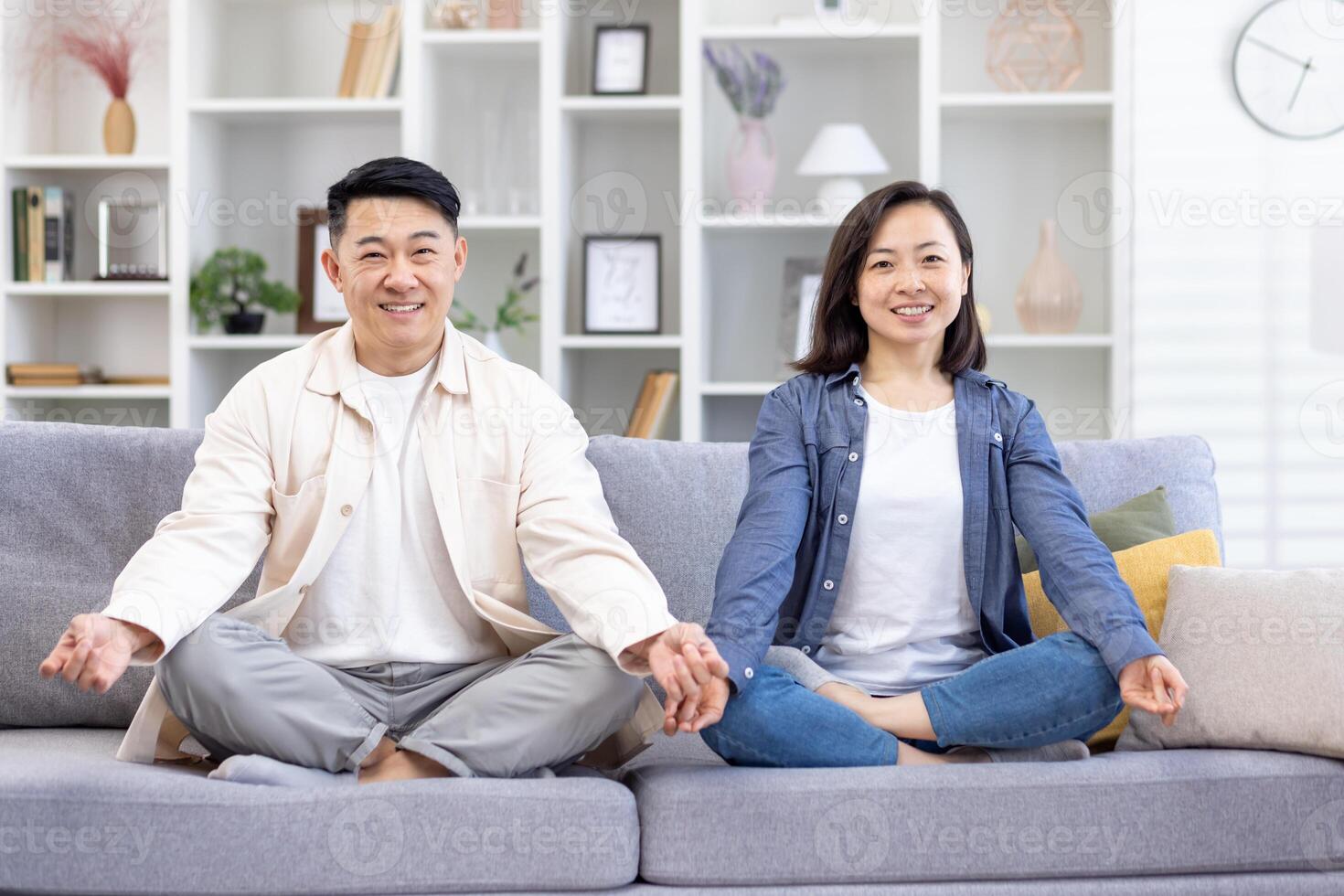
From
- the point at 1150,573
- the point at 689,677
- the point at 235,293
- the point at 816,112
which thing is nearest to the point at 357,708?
the point at 689,677

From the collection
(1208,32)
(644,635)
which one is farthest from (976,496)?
(1208,32)

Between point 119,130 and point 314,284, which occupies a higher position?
point 119,130

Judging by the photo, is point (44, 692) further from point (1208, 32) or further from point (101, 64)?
point (1208, 32)

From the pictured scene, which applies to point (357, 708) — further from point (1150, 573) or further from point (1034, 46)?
point (1034, 46)

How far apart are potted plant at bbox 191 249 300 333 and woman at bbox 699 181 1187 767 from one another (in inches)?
81.6

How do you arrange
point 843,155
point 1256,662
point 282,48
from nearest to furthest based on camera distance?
point 1256,662 → point 843,155 → point 282,48

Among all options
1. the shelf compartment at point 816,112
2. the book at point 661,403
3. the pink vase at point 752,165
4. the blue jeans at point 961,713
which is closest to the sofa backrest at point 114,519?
the blue jeans at point 961,713

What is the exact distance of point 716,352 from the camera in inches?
145

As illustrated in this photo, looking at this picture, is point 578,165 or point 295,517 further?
point 578,165

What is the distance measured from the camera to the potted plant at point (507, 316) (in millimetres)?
3436

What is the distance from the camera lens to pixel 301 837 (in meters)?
1.40

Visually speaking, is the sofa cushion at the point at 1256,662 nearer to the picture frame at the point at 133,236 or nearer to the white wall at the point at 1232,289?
the white wall at the point at 1232,289

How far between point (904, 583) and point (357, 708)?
73 centimetres

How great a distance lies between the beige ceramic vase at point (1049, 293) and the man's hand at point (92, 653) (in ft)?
8.50
